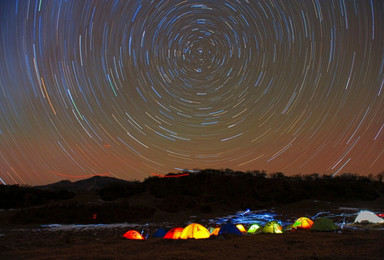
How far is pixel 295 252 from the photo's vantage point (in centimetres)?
1002

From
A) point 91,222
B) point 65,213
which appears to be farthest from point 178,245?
point 65,213

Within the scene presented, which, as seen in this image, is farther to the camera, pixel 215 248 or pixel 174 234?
pixel 174 234

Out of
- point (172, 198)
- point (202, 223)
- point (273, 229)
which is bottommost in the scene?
point (273, 229)

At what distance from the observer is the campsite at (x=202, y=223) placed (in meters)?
10.6

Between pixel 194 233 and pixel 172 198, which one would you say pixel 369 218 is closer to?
pixel 194 233

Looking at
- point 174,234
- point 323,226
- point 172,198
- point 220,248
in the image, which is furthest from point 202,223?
point 220,248

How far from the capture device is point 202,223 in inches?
829

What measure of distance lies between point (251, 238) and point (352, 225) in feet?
22.1

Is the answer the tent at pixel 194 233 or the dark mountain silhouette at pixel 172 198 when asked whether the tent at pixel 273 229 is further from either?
the dark mountain silhouette at pixel 172 198

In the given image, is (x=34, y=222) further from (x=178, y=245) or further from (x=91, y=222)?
(x=178, y=245)

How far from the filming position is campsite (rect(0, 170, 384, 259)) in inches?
416

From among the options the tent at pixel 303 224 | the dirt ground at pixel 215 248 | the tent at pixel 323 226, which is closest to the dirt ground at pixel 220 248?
the dirt ground at pixel 215 248

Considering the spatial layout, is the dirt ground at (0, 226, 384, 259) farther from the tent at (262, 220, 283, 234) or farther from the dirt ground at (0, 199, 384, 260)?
the tent at (262, 220, 283, 234)

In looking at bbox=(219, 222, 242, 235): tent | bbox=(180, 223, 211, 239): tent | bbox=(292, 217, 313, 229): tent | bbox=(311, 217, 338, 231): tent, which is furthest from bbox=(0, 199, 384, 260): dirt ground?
bbox=(292, 217, 313, 229): tent
